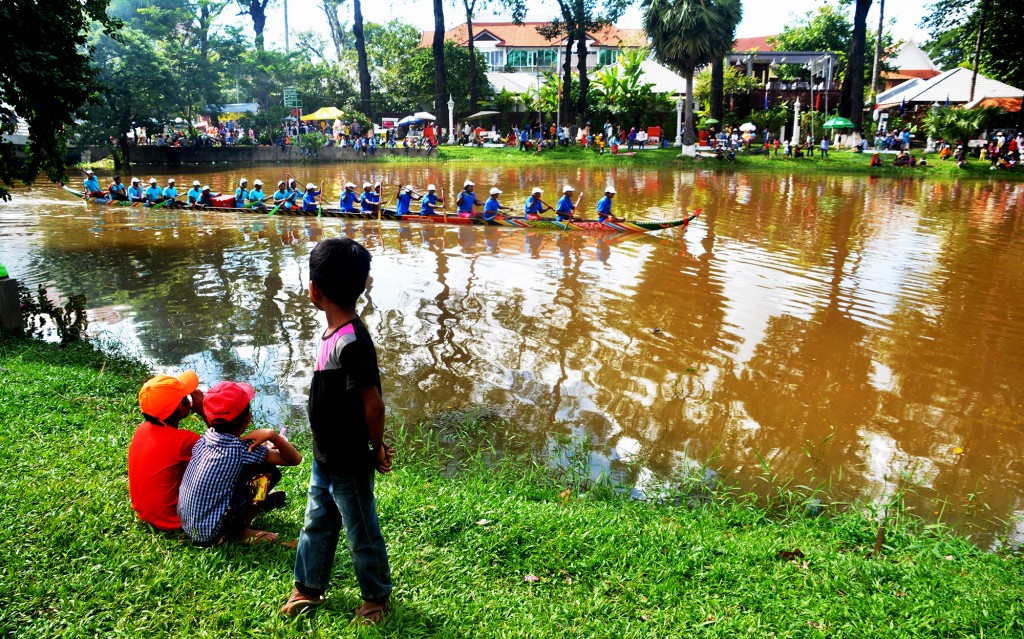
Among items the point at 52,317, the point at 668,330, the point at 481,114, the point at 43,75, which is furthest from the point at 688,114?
the point at 52,317

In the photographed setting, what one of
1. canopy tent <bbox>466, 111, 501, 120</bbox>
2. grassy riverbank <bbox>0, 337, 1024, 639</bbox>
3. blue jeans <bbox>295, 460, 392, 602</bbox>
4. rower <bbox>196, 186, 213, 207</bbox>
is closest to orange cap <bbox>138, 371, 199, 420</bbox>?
grassy riverbank <bbox>0, 337, 1024, 639</bbox>

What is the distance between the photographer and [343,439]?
10.9 feet

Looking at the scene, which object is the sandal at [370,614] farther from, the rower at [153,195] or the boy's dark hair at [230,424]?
the rower at [153,195]

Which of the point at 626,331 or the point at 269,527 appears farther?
the point at 626,331

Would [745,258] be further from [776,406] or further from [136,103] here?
[136,103]

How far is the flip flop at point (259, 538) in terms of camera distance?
415 cm

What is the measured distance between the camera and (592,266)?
14914mm

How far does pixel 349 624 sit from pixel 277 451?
1.12 metres

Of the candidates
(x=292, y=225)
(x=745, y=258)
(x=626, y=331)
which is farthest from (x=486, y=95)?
(x=626, y=331)

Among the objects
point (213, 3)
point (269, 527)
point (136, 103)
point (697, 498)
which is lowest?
point (697, 498)

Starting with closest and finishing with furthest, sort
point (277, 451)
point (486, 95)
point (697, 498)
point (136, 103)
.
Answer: point (277, 451) < point (697, 498) < point (136, 103) < point (486, 95)

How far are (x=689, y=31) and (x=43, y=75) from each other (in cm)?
3301

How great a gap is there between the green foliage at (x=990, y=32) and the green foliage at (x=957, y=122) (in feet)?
17.1

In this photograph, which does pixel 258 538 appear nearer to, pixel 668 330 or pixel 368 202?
pixel 668 330
